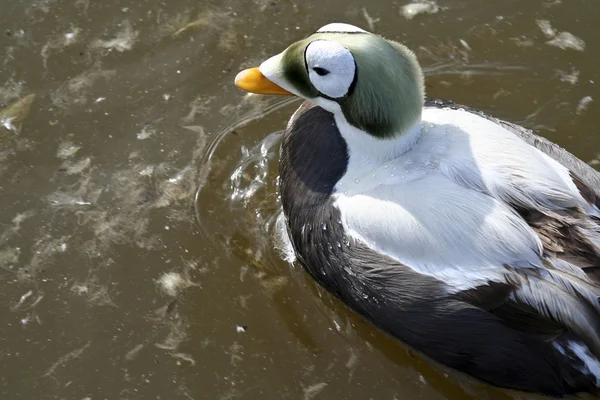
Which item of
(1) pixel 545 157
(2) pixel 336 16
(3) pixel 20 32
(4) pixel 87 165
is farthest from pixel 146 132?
(1) pixel 545 157

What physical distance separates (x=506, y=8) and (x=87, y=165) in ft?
7.98

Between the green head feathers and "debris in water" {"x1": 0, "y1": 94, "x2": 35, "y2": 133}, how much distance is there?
1.58m

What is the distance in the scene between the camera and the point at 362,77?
2.64 meters

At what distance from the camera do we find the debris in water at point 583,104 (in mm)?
3809

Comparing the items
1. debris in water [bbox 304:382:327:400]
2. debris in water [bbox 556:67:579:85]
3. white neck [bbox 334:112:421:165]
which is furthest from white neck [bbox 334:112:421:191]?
debris in water [bbox 556:67:579:85]

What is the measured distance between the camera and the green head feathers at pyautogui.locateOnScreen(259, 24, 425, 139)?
262 cm

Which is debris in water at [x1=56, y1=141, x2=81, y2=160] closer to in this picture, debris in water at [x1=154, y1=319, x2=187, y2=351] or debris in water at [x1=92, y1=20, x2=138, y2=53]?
debris in water at [x1=92, y1=20, x2=138, y2=53]

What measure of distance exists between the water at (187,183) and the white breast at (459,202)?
59 cm

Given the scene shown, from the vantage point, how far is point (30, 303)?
10.4 feet

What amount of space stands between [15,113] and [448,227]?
7.53 feet

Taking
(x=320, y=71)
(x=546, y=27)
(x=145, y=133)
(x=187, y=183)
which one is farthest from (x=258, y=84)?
(x=546, y=27)

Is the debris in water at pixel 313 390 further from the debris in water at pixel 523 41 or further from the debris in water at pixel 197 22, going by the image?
the debris in water at pixel 523 41

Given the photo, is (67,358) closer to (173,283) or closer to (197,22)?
(173,283)

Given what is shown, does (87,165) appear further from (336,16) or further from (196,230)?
(336,16)
